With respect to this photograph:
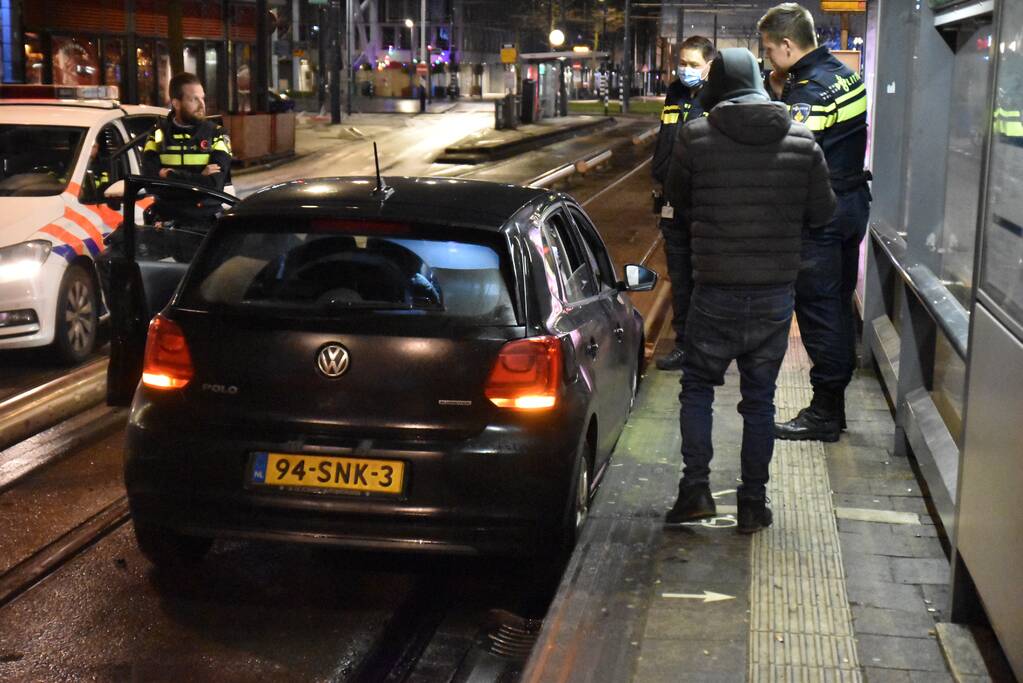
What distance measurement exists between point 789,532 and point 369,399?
1.67 meters

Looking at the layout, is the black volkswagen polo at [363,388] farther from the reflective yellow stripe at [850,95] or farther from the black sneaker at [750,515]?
the reflective yellow stripe at [850,95]

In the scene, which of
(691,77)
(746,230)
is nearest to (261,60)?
(691,77)

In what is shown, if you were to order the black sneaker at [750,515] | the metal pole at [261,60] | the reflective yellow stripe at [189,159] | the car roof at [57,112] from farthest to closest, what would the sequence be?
1. the metal pole at [261,60]
2. the car roof at [57,112]
3. the reflective yellow stripe at [189,159]
4. the black sneaker at [750,515]

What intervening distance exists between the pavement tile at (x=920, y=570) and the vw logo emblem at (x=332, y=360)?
6.55 feet

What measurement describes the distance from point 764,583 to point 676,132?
3913mm

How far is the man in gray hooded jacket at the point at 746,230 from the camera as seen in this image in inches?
199

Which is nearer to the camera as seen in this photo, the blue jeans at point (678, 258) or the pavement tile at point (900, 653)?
the pavement tile at point (900, 653)

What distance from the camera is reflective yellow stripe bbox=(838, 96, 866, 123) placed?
21.0 feet

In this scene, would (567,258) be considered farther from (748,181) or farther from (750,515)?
(750,515)

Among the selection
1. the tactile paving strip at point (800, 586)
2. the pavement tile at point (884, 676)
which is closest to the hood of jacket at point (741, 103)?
the tactile paving strip at point (800, 586)

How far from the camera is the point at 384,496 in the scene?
475 cm

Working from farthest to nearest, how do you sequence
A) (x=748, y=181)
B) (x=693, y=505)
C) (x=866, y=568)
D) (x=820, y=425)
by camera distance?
(x=820, y=425) → (x=693, y=505) → (x=748, y=181) → (x=866, y=568)

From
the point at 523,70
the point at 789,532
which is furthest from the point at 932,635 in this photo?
the point at 523,70

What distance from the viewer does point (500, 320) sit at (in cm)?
493
